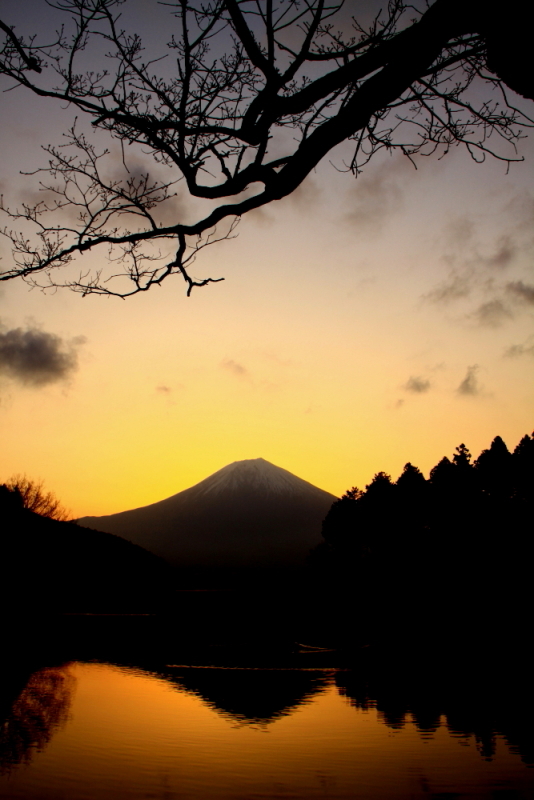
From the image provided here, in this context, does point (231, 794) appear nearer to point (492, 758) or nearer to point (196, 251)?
point (492, 758)

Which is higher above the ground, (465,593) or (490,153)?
(490,153)

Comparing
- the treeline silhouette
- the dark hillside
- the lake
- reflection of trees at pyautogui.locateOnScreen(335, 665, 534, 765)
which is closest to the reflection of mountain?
the lake

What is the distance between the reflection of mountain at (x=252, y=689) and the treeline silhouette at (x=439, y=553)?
536 cm

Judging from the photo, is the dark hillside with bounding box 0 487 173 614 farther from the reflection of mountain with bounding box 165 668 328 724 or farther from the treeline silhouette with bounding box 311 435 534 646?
A: the reflection of mountain with bounding box 165 668 328 724

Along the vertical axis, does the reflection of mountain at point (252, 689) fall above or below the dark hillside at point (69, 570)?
below

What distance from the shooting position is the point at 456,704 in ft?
22.9

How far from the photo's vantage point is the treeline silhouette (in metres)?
17.4

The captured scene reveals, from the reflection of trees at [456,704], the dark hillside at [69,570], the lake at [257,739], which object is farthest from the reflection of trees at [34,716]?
the dark hillside at [69,570]

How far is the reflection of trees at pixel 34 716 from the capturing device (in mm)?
4909

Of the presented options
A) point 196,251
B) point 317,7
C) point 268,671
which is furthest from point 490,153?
point 268,671

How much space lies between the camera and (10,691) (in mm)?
7270

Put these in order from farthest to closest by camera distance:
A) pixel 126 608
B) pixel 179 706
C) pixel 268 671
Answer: pixel 126 608, pixel 268 671, pixel 179 706

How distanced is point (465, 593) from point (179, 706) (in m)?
21.9

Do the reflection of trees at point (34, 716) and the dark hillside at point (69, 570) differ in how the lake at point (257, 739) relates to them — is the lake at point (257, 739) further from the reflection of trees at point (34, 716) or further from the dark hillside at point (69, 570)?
the dark hillside at point (69, 570)
